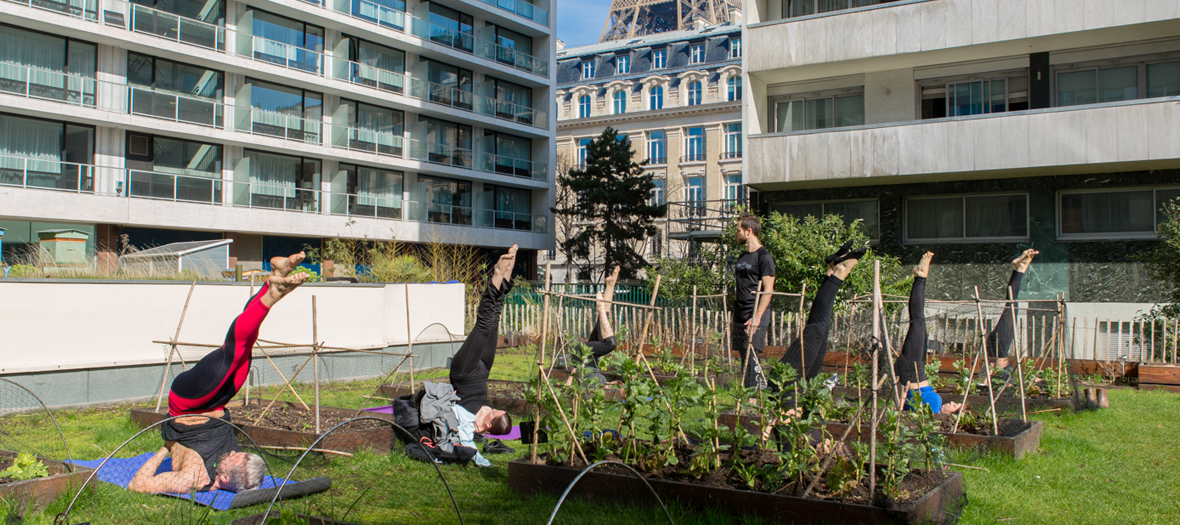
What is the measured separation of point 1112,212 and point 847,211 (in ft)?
17.7

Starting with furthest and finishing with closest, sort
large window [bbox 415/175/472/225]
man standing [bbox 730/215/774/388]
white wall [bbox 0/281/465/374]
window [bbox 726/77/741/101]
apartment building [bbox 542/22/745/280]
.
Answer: apartment building [bbox 542/22/745/280], window [bbox 726/77/741/101], large window [bbox 415/175/472/225], white wall [bbox 0/281/465/374], man standing [bbox 730/215/774/388]

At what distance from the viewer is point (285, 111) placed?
102 feet

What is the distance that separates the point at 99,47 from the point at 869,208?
2487 centimetres

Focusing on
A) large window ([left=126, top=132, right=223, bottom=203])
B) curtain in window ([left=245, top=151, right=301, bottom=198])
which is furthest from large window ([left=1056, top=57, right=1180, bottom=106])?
large window ([left=126, top=132, right=223, bottom=203])

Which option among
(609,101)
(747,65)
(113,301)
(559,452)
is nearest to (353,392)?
(113,301)

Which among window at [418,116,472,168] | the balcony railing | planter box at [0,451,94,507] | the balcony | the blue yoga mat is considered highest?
the balcony railing

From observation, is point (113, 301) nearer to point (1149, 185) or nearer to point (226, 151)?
point (1149, 185)

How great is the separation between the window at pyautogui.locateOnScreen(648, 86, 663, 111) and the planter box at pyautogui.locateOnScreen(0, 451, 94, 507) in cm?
5056

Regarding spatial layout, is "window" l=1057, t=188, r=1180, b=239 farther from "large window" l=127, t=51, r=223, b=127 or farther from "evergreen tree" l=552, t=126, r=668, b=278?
"large window" l=127, t=51, r=223, b=127

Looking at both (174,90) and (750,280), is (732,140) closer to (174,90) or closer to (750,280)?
(174,90)

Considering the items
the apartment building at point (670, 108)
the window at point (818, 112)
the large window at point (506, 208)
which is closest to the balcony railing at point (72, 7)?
the large window at point (506, 208)

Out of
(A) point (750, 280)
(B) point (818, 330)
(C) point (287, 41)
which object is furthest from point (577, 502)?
(C) point (287, 41)

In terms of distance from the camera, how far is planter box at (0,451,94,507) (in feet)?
15.1

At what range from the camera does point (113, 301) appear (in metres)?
10.4
